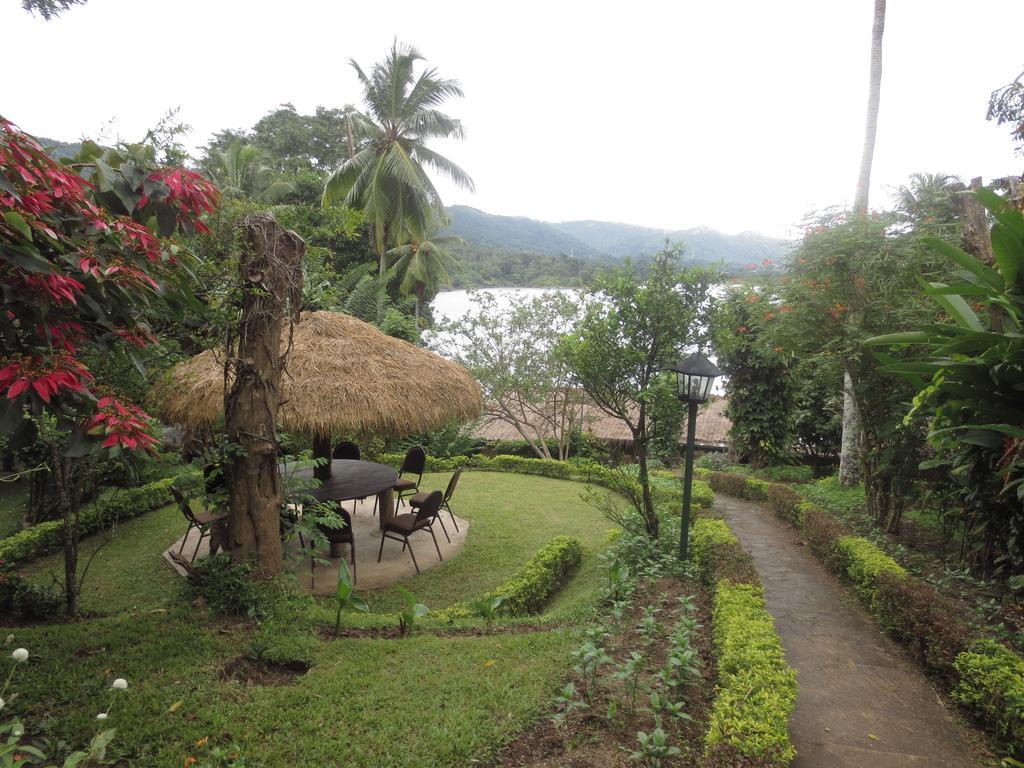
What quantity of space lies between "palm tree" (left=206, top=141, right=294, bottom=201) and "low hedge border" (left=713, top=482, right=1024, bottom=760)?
14.3m

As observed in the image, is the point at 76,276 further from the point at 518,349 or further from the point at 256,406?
the point at 518,349

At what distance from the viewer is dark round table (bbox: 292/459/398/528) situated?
5902 millimetres

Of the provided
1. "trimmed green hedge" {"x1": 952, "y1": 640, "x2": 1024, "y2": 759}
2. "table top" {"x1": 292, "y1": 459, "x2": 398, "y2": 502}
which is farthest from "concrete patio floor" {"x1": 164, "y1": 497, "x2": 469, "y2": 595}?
"trimmed green hedge" {"x1": 952, "y1": 640, "x2": 1024, "y2": 759}

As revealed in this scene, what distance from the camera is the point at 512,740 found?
254 centimetres

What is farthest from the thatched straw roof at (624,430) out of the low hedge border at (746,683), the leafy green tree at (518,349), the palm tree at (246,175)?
the low hedge border at (746,683)

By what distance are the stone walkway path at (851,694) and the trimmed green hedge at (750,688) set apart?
25 cm

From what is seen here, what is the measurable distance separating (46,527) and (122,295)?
664 centimetres

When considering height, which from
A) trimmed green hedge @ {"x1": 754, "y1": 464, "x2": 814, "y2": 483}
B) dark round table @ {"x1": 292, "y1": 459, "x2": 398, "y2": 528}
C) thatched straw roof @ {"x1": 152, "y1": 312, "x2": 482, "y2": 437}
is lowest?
trimmed green hedge @ {"x1": 754, "y1": 464, "x2": 814, "y2": 483}

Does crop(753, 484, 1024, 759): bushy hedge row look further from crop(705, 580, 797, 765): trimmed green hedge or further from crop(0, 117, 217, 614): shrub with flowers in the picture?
crop(0, 117, 217, 614): shrub with flowers

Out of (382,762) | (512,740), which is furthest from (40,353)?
(512,740)

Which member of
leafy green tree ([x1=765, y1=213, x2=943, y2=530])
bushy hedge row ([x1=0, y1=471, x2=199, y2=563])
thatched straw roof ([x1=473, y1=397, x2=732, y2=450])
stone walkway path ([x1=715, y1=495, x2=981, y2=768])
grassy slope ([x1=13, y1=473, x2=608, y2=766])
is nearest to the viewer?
grassy slope ([x1=13, y1=473, x2=608, y2=766])

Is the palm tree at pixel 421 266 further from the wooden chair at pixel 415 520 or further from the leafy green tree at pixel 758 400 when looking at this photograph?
the wooden chair at pixel 415 520

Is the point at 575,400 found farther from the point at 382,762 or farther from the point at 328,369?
the point at 382,762

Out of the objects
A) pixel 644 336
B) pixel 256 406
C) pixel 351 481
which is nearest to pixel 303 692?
pixel 256 406
